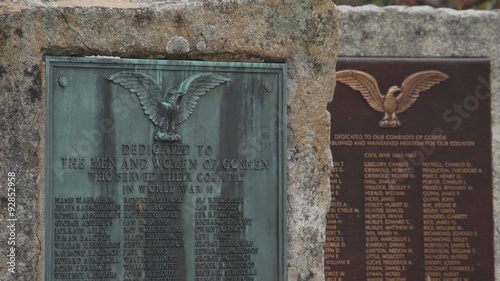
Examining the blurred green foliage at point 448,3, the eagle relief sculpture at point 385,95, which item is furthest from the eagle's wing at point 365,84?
the blurred green foliage at point 448,3

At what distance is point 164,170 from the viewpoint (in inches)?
200

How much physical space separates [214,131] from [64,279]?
1.07 m

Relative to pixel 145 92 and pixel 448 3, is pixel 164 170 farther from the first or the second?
pixel 448 3

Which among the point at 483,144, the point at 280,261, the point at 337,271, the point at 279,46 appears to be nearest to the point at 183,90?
the point at 279,46

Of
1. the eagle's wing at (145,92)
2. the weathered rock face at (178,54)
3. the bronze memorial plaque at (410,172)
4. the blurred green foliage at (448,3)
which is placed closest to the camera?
the weathered rock face at (178,54)

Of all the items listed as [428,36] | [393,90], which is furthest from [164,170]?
[428,36]

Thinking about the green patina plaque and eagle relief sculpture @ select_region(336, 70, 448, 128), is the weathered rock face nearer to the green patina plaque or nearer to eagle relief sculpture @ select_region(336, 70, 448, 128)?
the green patina plaque

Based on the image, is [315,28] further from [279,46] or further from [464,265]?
[464,265]

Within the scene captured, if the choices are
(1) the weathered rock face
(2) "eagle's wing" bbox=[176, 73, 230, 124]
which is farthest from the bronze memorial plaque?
(2) "eagle's wing" bbox=[176, 73, 230, 124]

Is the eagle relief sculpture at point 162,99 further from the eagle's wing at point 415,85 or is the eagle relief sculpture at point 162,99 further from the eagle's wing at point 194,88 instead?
the eagle's wing at point 415,85

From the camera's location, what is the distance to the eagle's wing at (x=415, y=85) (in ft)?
25.3

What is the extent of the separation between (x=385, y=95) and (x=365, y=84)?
0.18m

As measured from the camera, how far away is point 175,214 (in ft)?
16.7

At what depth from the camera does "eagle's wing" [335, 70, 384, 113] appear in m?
7.67
